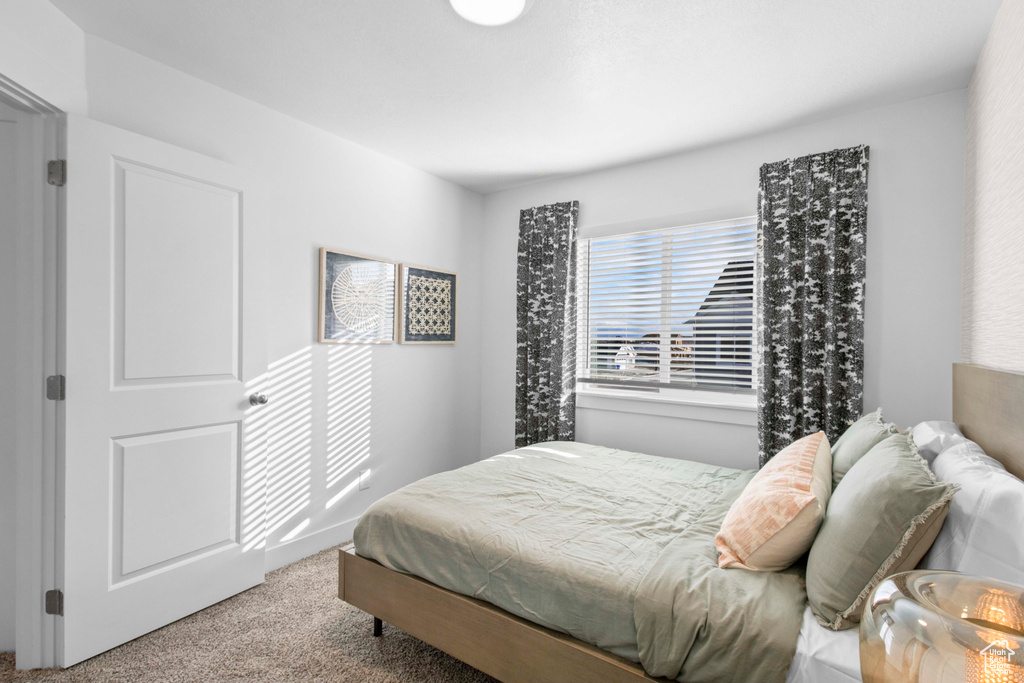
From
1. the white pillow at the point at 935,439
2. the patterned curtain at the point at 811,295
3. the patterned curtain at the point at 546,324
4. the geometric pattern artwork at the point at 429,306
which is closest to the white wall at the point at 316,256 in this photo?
→ the geometric pattern artwork at the point at 429,306

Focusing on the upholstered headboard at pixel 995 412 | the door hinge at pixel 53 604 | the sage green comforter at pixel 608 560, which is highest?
the upholstered headboard at pixel 995 412

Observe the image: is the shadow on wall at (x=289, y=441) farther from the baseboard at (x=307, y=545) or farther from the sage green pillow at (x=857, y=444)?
the sage green pillow at (x=857, y=444)

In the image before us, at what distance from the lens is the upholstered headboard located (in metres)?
1.45

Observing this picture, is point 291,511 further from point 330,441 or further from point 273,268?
point 273,268

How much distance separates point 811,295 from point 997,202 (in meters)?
0.97

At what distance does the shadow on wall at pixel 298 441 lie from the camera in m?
2.64

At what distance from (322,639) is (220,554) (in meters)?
0.73

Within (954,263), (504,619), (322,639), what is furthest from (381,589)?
(954,263)

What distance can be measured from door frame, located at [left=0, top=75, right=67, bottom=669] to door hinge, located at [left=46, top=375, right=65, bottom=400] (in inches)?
0.8

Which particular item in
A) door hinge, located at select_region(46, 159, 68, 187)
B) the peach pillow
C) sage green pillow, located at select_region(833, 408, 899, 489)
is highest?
door hinge, located at select_region(46, 159, 68, 187)

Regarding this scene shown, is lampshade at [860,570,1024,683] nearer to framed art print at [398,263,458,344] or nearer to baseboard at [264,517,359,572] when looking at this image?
baseboard at [264,517,359,572]

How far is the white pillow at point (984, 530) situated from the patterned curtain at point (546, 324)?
263cm

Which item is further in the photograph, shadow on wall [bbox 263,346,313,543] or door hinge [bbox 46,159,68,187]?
shadow on wall [bbox 263,346,313,543]

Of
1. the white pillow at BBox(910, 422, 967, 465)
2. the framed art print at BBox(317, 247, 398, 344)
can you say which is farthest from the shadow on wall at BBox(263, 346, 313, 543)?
the white pillow at BBox(910, 422, 967, 465)
